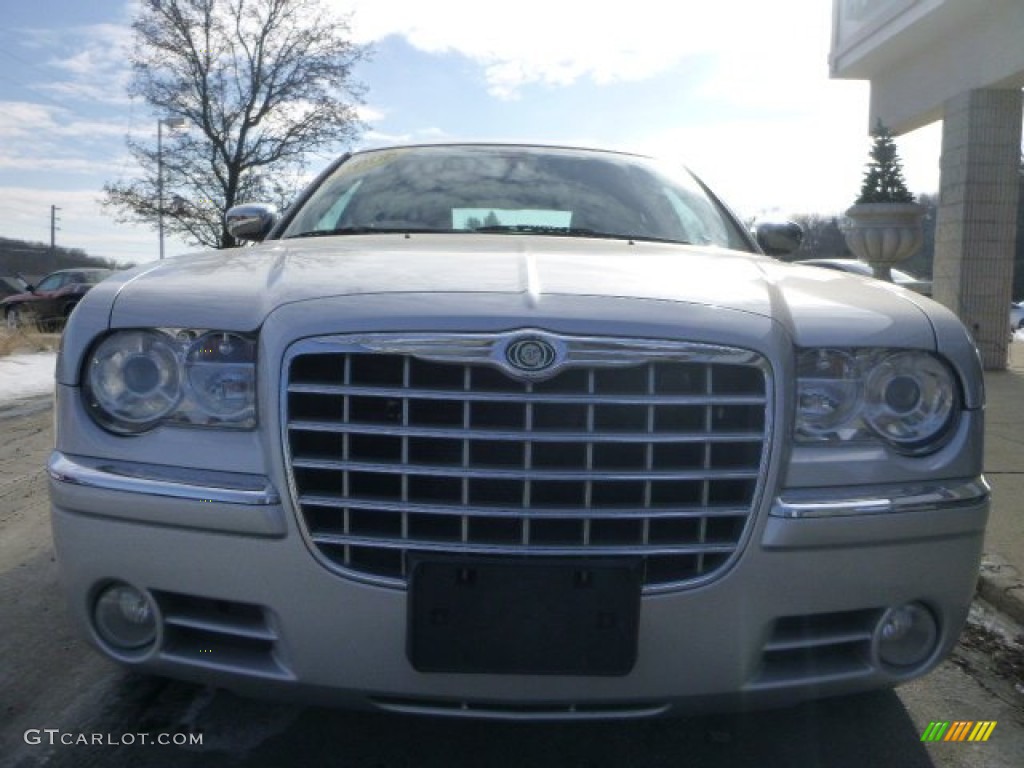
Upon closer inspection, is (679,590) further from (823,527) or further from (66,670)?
(66,670)

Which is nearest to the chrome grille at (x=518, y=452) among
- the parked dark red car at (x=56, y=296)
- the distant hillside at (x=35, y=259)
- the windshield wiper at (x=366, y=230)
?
the windshield wiper at (x=366, y=230)

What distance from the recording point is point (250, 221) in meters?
3.71

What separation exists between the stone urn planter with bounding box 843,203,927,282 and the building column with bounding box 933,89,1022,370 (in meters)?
0.45

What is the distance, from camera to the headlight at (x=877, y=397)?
2057 mm

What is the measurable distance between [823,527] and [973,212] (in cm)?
981

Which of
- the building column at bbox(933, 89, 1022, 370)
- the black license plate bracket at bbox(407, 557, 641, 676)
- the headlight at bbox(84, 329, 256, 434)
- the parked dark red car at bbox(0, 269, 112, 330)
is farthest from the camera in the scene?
the parked dark red car at bbox(0, 269, 112, 330)

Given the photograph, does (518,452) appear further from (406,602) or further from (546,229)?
(546,229)

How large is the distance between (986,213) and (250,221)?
9.32 meters

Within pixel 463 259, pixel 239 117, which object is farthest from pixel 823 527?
pixel 239 117

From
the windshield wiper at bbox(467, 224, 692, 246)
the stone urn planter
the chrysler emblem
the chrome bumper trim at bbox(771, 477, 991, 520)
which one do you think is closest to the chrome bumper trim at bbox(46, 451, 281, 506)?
the chrysler emblem

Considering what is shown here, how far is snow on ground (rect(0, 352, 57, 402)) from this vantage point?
29.7 feet

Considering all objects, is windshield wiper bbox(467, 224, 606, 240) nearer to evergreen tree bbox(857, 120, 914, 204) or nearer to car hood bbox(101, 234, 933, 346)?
car hood bbox(101, 234, 933, 346)

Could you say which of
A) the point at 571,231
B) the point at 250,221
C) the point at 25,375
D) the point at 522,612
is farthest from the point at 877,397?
the point at 25,375

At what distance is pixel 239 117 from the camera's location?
84.6 ft
